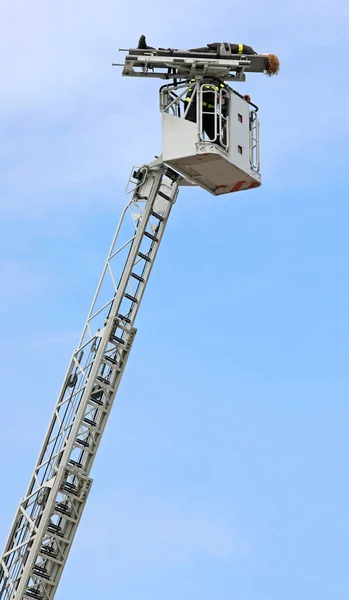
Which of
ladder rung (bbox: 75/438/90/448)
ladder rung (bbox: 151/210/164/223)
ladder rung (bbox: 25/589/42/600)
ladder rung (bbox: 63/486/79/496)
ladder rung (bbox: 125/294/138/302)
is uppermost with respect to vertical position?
ladder rung (bbox: 151/210/164/223)

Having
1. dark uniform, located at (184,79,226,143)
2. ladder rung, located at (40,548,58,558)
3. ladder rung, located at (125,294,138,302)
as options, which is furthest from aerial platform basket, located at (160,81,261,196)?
ladder rung, located at (40,548,58,558)

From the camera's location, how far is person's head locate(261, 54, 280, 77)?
28.1 meters

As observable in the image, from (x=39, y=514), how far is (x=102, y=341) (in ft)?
→ 14.2

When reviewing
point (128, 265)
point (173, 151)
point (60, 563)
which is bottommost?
point (60, 563)

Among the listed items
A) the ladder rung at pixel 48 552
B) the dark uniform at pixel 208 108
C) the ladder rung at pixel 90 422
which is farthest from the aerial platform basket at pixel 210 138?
the ladder rung at pixel 48 552

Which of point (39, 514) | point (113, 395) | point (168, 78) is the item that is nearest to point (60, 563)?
point (39, 514)

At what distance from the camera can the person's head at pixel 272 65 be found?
28.1 m

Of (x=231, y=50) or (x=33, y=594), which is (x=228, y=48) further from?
(x=33, y=594)

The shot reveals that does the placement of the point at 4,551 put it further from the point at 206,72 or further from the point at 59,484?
the point at 206,72

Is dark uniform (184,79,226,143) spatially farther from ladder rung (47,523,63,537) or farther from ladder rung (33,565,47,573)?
ladder rung (33,565,47,573)

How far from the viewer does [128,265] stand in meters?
28.2

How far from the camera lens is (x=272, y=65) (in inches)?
1108

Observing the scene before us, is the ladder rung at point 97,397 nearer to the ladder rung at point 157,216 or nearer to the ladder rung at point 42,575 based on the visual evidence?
the ladder rung at point 42,575

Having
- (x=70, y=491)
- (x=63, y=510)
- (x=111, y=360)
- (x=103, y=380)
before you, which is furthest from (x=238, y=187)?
(x=63, y=510)
